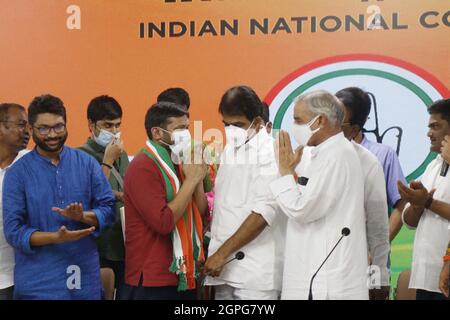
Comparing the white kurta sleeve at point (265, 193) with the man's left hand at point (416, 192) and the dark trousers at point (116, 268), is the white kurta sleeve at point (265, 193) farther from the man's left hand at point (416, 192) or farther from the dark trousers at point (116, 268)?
the dark trousers at point (116, 268)

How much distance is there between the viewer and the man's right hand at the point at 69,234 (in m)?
3.45

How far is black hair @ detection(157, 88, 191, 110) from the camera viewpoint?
14.4ft

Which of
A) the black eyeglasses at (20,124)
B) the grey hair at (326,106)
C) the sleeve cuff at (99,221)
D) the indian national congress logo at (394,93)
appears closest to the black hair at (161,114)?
the sleeve cuff at (99,221)

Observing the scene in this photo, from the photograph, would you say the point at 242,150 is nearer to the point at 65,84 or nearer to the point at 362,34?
the point at 362,34

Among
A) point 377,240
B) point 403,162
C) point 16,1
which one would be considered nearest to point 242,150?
point 377,240

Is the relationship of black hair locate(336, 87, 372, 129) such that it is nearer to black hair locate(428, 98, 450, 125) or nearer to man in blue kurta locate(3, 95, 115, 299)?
black hair locate(428, 98, 450, 125)

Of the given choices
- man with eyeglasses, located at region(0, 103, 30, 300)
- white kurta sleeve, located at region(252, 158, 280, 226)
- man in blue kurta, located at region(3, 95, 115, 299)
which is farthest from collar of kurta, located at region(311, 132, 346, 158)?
man with eyeglasses, located at region(0, 103, 30, 300)

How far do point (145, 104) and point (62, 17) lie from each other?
2.58ft

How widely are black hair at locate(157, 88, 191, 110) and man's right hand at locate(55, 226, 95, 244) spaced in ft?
3.77

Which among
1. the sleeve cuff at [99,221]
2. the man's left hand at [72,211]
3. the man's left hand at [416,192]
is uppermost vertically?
the man's left hand at [416,192]

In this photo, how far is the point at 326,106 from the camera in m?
3.38

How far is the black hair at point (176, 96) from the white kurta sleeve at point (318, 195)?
130 cm

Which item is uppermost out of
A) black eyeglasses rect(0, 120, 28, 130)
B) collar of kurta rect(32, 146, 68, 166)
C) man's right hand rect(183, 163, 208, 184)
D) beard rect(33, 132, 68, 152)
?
black eyeglasses rect(0, 120, 28, 130)
